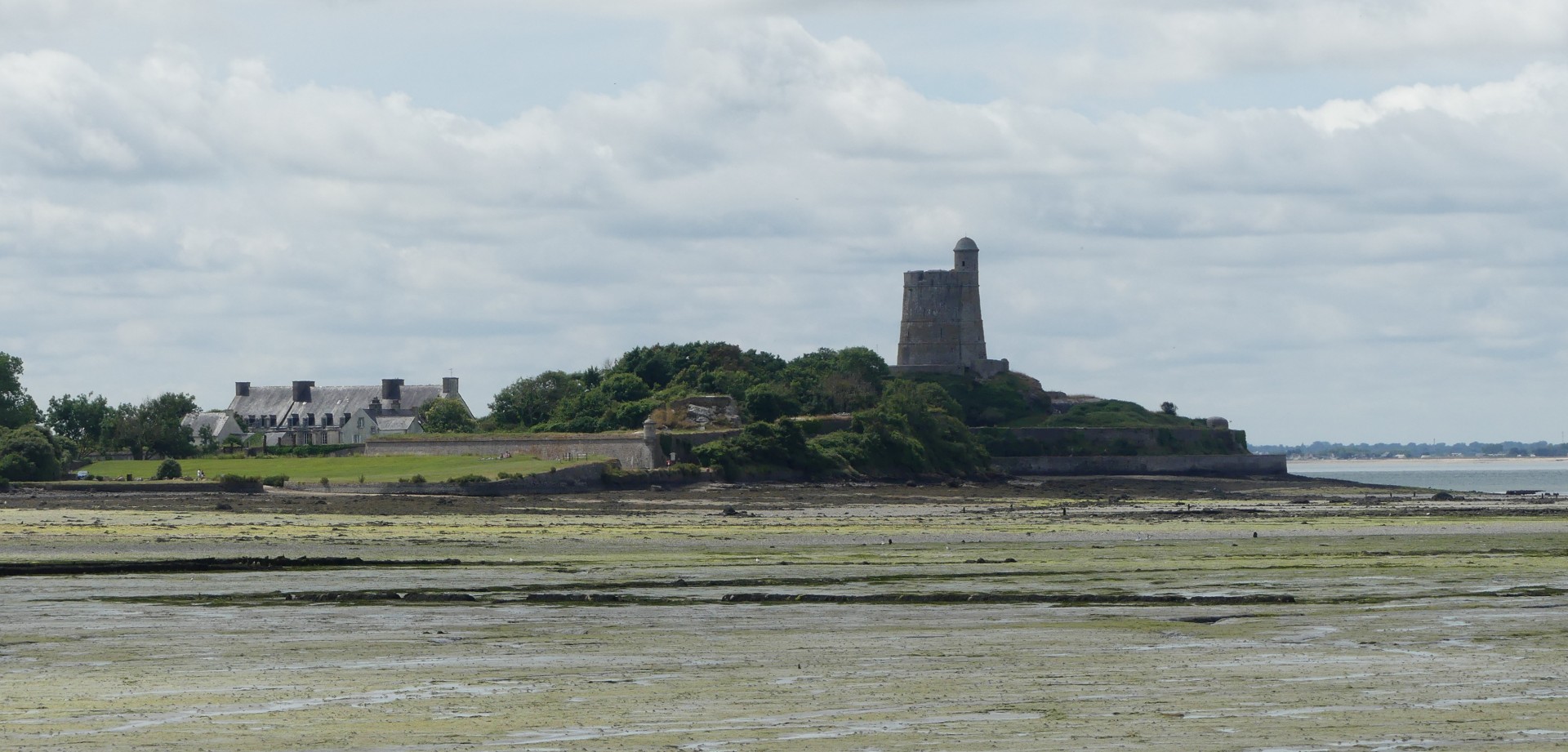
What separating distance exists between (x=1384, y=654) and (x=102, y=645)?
13.9 m

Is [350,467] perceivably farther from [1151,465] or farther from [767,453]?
[1151,465]

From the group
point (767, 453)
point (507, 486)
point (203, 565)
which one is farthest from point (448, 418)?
point (203, 565)

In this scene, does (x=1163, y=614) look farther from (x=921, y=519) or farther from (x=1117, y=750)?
(x=921, y=519)

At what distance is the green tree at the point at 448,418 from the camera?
113 metres

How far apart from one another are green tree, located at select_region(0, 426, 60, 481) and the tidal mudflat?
31058mm

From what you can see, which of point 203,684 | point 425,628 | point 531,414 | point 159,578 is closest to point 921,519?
point 159,578

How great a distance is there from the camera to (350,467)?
79.4 meters

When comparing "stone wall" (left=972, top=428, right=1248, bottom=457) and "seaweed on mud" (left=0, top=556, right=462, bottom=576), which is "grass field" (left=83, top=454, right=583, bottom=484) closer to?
"seaweed on mud" (left=0, top=556, right=462, bottom=576)

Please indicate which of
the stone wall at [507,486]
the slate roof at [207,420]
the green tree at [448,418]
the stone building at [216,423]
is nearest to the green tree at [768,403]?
the green tree at [448,418]

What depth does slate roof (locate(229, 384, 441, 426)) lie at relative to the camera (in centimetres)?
13675

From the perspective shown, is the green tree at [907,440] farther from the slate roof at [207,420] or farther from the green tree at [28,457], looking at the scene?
the slate roof at [207,420]

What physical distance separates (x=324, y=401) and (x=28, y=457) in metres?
65.2

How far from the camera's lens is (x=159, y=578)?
3006cm

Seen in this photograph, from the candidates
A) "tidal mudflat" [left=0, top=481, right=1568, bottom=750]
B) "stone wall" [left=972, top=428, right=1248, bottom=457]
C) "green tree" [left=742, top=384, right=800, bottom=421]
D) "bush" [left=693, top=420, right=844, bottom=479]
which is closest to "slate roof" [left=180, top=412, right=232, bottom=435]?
"green tree" [left=742, top=384, right=800, bottom=421]
